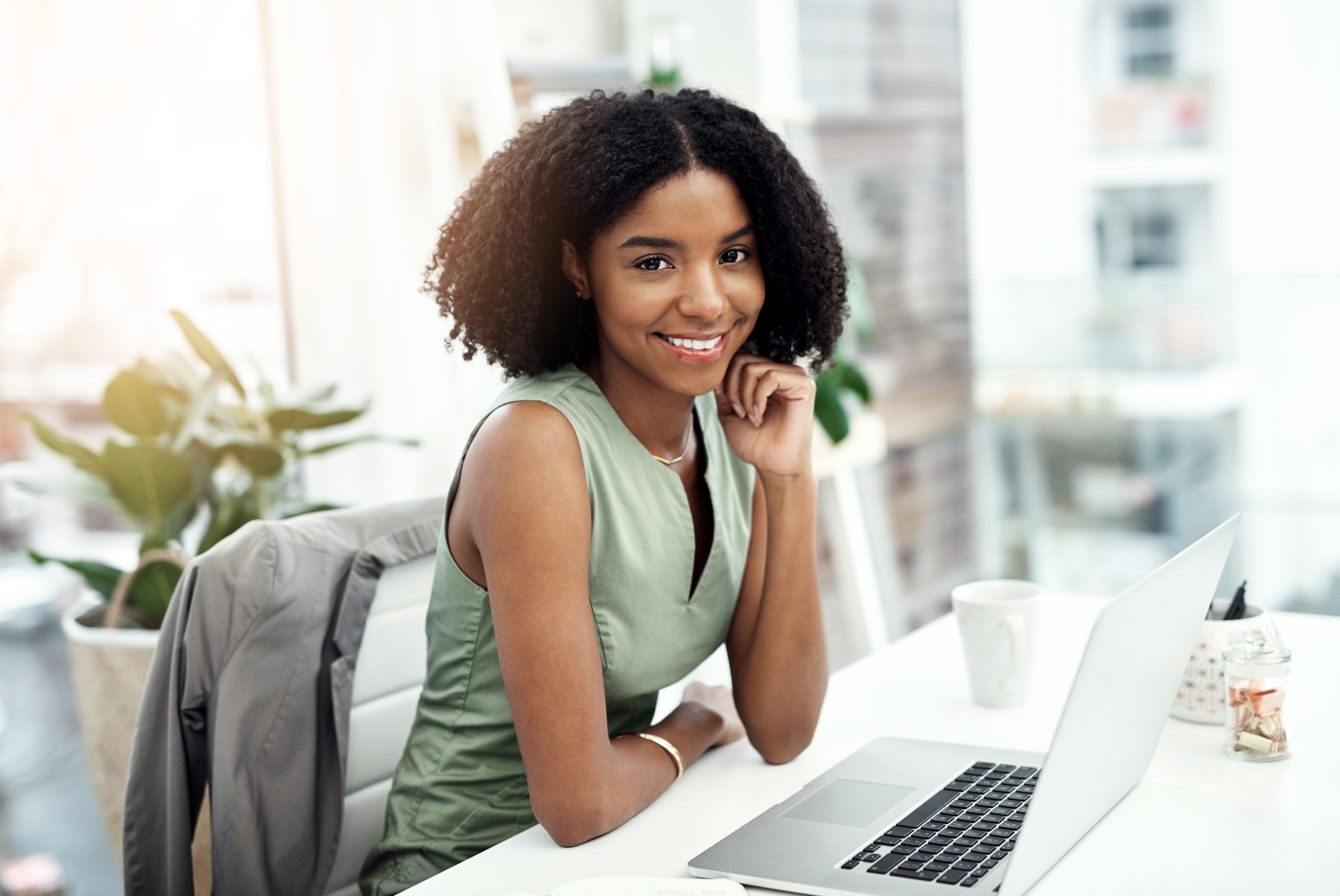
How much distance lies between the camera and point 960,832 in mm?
964

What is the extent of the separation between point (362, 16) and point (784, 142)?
1.20 metres

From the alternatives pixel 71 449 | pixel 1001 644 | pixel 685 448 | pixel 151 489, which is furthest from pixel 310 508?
pixel 1001 644

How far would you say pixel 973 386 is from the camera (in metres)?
3.45

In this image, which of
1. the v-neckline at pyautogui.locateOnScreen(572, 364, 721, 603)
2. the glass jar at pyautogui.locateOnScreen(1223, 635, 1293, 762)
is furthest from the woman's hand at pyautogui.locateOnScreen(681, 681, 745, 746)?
the glass jar at pyautogui.locateOnScreen(1223, 635, 1293, 762)

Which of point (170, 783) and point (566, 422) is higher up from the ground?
point (566, 422)

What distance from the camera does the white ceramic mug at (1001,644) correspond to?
125 centimetres

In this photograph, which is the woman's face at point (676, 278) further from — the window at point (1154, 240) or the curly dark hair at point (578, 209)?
the window at point (1154, 240)

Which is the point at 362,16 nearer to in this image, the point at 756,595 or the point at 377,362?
the point at 377,362

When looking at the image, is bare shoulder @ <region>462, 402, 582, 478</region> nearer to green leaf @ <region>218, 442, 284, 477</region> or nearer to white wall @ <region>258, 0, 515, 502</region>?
green leaf @ <region>218, 442, 284, 477</region>

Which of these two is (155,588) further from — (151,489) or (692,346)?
(692,346)

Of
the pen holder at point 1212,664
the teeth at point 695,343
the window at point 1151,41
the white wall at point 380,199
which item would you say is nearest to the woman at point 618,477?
the teeth at point 695,343

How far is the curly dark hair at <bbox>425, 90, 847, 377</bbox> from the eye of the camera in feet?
3.94

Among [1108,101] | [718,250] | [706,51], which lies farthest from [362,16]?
[1108,101]

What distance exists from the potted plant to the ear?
71 cm
